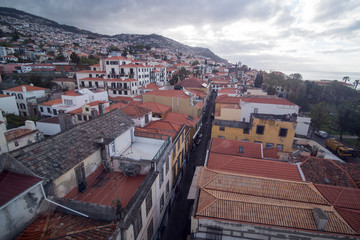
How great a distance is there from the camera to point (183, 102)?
33.6 meters

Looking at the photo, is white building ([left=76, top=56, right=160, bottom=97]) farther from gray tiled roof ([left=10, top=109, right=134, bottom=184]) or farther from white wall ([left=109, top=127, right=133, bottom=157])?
gray tiled roof ([left=10, top=109, right=134, bottom=184])

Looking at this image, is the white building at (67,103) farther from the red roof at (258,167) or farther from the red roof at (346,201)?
the red roof at (346,201)

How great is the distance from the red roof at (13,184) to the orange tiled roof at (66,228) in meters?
1.79

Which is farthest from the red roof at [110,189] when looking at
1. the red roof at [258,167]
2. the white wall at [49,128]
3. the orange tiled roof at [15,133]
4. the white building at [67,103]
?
the white building at [67,103]

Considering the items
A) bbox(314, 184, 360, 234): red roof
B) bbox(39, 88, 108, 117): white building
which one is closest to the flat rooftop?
bbox(314, 184, 360, 234): red roof

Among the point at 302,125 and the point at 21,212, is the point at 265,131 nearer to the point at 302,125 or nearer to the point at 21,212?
the point at 302,125

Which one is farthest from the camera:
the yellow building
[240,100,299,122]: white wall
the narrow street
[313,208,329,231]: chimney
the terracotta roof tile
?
[240,100,299,122]: white wall

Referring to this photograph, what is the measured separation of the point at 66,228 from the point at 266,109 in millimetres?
28949

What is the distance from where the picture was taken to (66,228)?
7.95 metres

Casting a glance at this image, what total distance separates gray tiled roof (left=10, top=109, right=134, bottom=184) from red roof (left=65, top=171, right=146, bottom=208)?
6.22 feet

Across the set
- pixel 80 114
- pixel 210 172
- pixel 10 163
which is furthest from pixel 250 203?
pixel 80 114

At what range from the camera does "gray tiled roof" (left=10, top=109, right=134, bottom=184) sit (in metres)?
9.15

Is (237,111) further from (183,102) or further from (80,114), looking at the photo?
(80,114)

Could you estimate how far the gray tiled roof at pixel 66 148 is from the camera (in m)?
9.15
